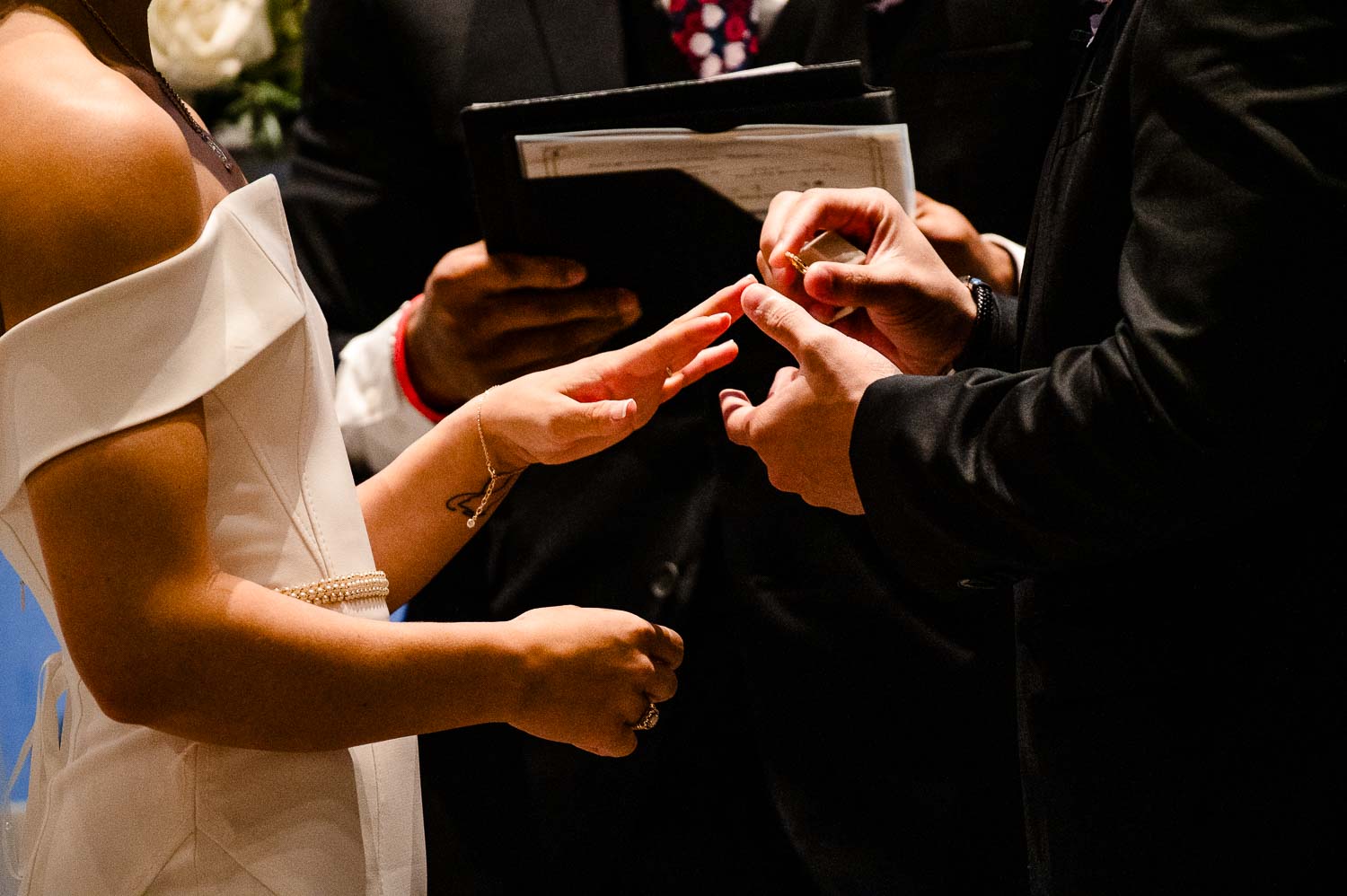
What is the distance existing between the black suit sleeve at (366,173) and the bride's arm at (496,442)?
575mm

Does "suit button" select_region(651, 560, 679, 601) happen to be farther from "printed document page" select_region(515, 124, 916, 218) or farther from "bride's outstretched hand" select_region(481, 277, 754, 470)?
"printed document page" select_region(515, 124, 916, 218)

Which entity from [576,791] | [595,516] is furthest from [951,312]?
[576,791]

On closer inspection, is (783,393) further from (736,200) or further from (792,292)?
(736,200)

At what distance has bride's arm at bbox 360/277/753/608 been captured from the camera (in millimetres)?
1187

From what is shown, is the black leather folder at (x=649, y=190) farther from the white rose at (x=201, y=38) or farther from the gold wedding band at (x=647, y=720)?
the white rose at (x=201, y=38)

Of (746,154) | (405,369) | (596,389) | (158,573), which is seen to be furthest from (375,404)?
(158,573)

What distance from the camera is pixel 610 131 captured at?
3.97 ft

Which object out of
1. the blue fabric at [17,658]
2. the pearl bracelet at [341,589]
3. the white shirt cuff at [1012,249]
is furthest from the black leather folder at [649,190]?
the blue fabric at [17,658]

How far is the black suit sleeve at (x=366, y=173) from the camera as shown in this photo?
5.47ft

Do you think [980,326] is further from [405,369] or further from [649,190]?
[405,369]

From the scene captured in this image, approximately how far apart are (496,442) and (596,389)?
110mm

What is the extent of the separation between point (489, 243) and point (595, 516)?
15.2 inches

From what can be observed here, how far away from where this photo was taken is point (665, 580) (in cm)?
153

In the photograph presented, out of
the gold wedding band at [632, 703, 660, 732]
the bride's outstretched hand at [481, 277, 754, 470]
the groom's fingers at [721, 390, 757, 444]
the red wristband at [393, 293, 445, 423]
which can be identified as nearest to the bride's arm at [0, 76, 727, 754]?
the gold wedding band at [632, 703, 660, 732]
